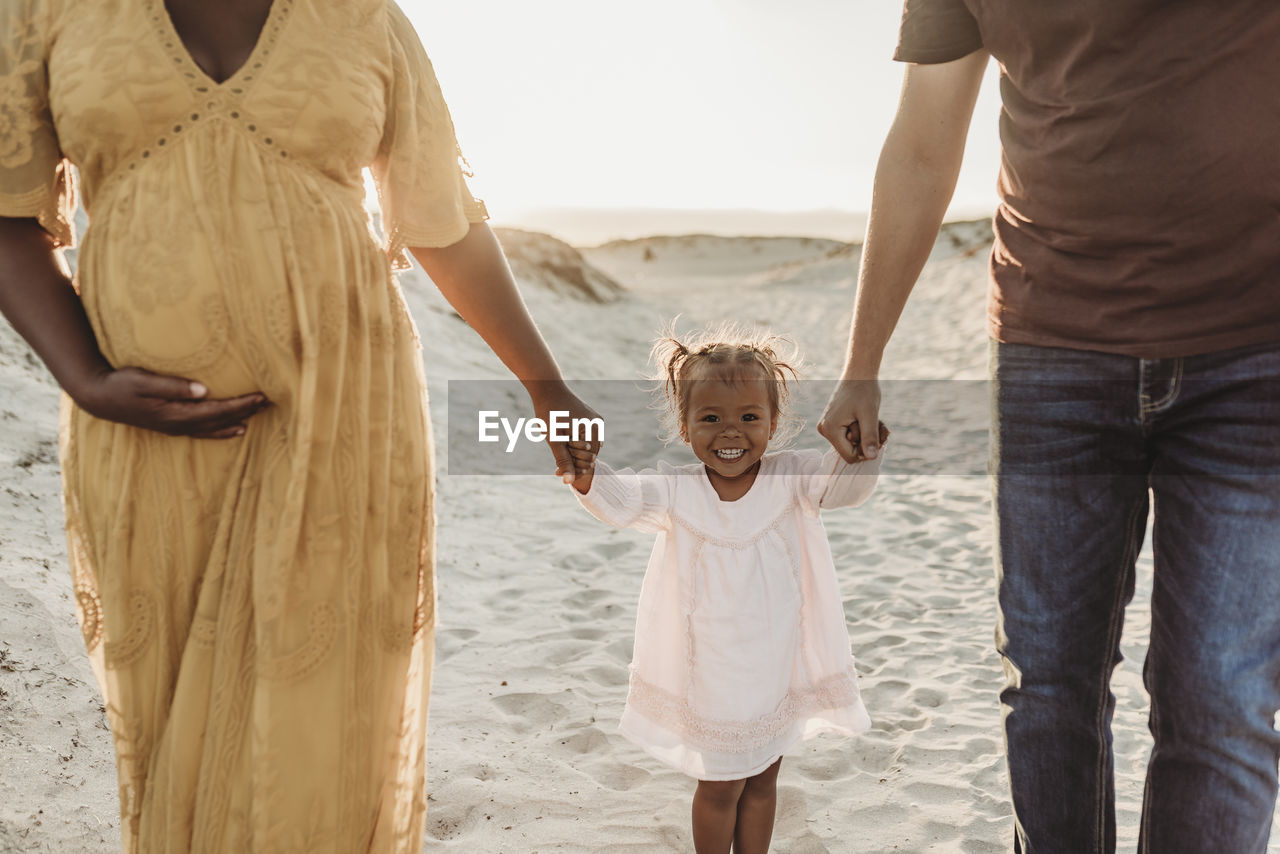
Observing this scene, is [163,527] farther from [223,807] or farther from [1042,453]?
[1042,453]

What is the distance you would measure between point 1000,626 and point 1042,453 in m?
0.36

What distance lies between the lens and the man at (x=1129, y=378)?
1.45 metres

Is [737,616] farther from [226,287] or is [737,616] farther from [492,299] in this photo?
[226,287]

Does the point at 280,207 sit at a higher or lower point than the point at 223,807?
higher

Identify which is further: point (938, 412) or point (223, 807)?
point (938, 412)

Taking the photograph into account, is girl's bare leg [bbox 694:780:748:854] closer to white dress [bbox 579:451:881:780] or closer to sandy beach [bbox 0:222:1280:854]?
white dress [bbox 579:451:881:780]

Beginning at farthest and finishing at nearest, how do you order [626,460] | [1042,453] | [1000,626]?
[626,460]
[1000,626]
[1042,453]

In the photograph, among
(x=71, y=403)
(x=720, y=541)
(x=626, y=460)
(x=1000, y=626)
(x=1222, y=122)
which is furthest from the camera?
(x=626, y=460)

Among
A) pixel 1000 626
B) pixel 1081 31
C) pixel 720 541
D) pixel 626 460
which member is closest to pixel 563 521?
pixel 626 460

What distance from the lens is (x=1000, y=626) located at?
1845mm

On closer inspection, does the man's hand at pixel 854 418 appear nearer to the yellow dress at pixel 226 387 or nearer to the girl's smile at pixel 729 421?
the girl's smile at pixel 729 421

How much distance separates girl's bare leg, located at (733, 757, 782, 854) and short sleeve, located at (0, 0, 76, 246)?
6.21 ft

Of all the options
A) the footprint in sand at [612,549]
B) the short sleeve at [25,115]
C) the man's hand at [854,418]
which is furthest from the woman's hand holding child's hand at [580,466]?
the footprint in sand at [612,549]

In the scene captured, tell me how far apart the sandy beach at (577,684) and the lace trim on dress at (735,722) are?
2.10 feet
